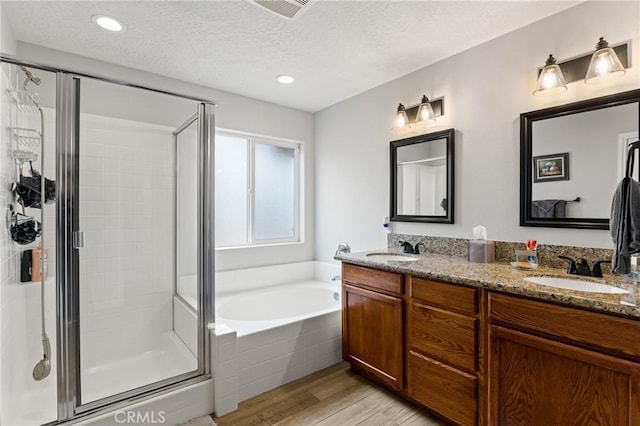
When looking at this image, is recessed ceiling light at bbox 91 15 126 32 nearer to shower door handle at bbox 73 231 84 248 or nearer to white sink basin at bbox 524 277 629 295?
shower door handle at bbox 73 231 84 248

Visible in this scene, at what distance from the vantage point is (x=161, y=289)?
8.75 ft

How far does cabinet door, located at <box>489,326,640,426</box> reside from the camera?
1.18 metres

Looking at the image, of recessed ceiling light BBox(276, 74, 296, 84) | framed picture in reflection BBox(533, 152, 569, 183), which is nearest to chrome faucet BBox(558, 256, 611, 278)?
framed picture in reflection BBox(533, 152, 569, 183)

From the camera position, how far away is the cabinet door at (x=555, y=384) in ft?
3.88

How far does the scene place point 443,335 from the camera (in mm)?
1743

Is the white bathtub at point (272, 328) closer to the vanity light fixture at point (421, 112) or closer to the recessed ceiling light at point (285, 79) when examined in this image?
the vanity light fixture at point (421, 112)

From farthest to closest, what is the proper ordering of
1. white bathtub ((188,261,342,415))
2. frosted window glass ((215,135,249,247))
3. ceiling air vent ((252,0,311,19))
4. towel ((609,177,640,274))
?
frosted window glass ((215,135,249,247)), white bathtub ((188,261,342,415)), ceiling air vent ((252,0,311,19)), towel ((609,177,640,274))

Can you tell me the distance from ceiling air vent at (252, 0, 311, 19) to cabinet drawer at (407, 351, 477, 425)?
2.14m

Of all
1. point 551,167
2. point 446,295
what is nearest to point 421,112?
point 551,167

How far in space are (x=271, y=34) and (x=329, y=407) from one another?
2.47 metres

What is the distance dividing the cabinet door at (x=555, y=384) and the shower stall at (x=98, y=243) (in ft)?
5.56

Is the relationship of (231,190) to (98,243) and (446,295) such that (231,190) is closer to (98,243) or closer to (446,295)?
(98,243)

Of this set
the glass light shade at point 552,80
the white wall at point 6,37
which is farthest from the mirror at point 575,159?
the white wall at point 6,37

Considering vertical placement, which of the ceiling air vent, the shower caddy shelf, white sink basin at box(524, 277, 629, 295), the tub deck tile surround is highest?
the ceiling air vent
